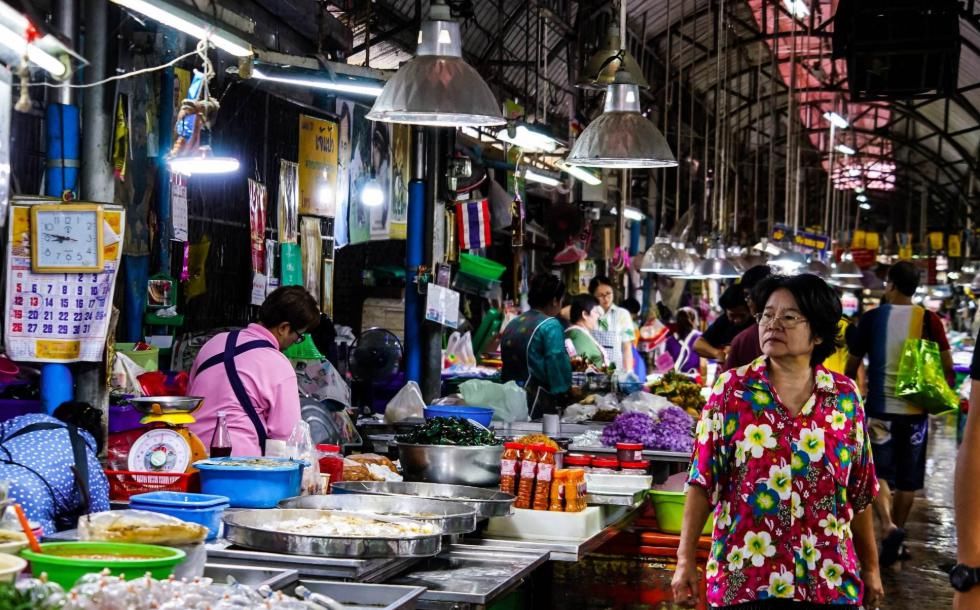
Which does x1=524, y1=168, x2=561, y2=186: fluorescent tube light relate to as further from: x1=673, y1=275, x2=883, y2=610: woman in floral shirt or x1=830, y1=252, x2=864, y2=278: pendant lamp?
x1=830, y1=252, x2=864, y2=278: pendant lamp

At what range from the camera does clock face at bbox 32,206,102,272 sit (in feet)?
17.2

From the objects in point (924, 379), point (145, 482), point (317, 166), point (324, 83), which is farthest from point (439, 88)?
point (924, 379)

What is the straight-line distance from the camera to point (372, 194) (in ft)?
33.1

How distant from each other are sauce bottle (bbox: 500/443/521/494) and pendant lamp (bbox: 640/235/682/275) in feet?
26.8

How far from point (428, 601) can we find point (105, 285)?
2.38m

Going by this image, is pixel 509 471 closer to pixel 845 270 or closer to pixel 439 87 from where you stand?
pixel 439 87

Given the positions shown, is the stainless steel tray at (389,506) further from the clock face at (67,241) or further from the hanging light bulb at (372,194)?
the hanging light bulb at (372,194)

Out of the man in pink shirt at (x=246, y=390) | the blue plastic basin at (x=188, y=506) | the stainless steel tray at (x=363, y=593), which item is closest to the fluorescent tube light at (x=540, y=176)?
the man in pink shirt at (x=246, y=390)

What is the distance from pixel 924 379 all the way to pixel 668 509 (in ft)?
10.8

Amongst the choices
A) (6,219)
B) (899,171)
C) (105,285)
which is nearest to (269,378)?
(105,285)

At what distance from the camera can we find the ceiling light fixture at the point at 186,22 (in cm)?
458

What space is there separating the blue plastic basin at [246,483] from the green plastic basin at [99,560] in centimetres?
116

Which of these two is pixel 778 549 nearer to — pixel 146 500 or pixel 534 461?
pixel 534 461

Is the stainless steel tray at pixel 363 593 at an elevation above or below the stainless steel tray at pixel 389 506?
below
